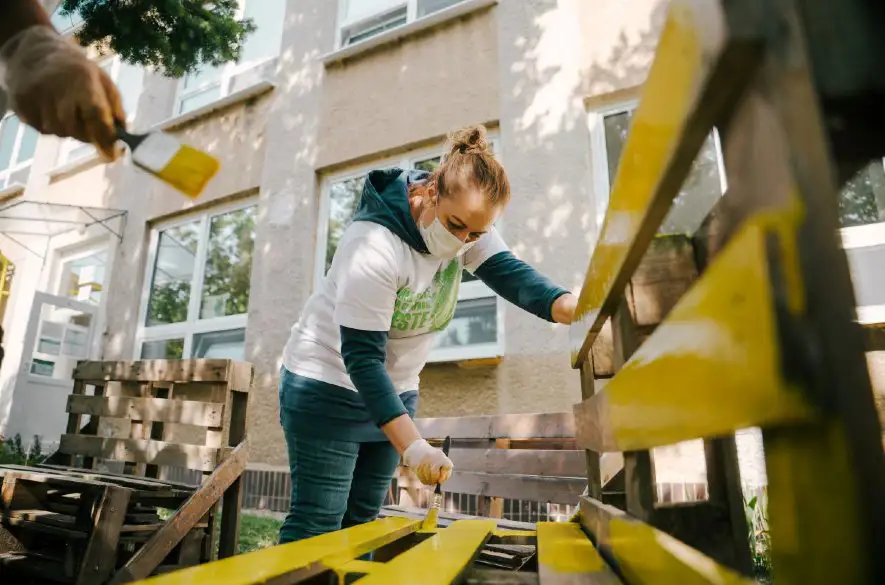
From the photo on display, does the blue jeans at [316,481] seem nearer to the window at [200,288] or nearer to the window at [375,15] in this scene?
the window at [200,288]

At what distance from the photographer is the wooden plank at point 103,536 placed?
2.26m

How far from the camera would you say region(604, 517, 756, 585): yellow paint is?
495mm

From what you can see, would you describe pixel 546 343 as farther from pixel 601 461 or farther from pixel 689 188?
pixel 601 461

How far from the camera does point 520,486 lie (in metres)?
3.01

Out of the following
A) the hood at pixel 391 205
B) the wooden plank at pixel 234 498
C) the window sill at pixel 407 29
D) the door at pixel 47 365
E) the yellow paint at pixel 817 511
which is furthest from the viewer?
the door at pixel 47 365

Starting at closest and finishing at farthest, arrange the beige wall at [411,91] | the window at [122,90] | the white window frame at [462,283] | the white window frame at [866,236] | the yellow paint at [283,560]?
the yellow paint at [283,560]
the white window frame at [866,236]
the white window frame at [462,283]
the beige wall at [411,91]
the window at [122,90]

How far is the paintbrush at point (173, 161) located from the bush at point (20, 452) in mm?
6982

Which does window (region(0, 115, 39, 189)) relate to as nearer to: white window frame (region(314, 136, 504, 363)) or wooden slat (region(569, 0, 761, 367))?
white window frame (region(314, 136, 504, 363))

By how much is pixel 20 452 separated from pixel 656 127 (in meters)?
8.45

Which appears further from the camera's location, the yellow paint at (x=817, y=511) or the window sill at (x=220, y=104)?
the window sill at (x=220, y=104)

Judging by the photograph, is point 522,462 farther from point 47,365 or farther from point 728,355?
point 47,365

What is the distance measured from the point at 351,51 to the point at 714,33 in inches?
251

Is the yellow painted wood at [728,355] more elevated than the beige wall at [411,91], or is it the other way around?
the beige wall at [411,91]

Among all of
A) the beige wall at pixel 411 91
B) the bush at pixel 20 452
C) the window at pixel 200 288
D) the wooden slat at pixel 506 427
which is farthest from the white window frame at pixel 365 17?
the bush at pixel 20 452
